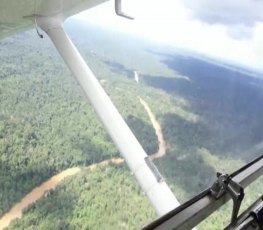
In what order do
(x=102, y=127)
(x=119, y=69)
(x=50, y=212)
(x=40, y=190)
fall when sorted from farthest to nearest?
(x=119, y=69) → (x=40, y=190) → (x=50, y=212) → (x=102, y=127)

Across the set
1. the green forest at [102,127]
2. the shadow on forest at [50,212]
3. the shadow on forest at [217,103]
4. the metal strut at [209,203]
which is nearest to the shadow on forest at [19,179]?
Answer: the green forest at [102,127]

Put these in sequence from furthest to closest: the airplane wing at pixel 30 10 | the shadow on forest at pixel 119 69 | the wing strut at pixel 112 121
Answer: the shadow on forest at pixel 119 69 → the wing strut at pixel 112 121 → the airplane wing at pixel 30 10

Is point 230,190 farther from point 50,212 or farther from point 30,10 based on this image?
point 50,212

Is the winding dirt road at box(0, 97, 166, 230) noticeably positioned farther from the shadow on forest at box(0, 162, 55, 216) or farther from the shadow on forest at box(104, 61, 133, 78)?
the shadow on forest at box(104, 61, 133, 78)

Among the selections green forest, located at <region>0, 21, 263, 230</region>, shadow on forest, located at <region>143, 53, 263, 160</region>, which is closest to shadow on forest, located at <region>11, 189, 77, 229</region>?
green forest, located at <region>0, 21, 263, 230</region>

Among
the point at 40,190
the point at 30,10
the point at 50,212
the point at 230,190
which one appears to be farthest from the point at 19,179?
the point at 230,190

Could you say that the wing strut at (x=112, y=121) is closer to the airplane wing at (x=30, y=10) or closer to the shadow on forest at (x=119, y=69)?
the airplane wing at (x=30, y=10)

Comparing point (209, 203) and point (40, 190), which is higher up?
point (209, 203)
